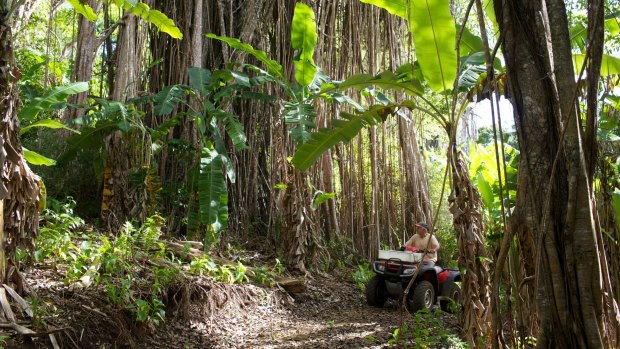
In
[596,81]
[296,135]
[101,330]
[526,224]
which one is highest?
[296,135]

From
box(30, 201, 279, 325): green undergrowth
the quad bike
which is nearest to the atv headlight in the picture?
the quad bike

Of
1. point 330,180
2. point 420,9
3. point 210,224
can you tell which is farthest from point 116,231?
point 420,9

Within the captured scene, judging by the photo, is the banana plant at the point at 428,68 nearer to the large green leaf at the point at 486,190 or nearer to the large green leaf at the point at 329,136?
the large green leaf at the point at 329,136

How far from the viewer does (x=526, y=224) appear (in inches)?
85.0

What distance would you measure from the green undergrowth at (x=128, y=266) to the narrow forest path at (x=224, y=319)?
0.33 feet

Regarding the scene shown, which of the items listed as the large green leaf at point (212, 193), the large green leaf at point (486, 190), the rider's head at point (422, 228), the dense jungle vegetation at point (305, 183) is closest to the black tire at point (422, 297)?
the dense jungle vegetation at point (305, 183)

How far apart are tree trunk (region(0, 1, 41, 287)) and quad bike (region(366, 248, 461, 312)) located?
368 centimetres

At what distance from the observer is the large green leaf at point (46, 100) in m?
5.35

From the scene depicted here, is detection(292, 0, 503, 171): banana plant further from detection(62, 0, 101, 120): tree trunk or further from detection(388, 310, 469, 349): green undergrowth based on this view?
detection(62, 0, 101, 120): tree trunk

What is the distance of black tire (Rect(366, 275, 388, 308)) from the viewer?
638 centimetres

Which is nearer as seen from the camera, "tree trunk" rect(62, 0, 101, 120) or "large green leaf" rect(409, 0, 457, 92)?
"large green leaf" rect(409, 0, 457, 92)

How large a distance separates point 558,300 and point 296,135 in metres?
4.12

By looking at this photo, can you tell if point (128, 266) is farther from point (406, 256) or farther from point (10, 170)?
point (406, 256)

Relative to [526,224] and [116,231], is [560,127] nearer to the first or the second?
[526,224]
